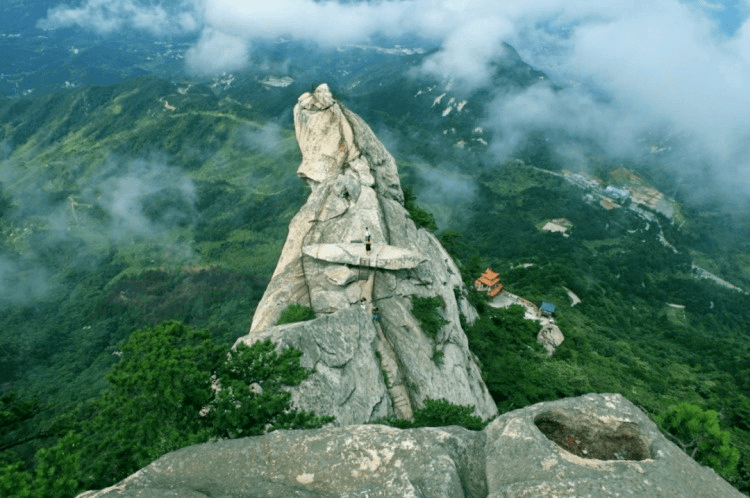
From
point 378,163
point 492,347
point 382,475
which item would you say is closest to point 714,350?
point 492,347

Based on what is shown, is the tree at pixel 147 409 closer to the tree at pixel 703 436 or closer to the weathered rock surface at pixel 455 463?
the weathered rock surface at pixel 455 463

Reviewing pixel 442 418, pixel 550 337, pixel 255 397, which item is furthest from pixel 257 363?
pixel 550 337

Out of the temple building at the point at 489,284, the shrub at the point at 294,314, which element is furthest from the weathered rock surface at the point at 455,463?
the temple building at the point at 489,284

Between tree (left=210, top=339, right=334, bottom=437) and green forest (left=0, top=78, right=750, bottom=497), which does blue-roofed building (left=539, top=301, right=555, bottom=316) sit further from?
tree (left=210, top=339, right=334, bottom=437)

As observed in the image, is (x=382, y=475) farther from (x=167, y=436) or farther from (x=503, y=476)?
(x=167, y=436)

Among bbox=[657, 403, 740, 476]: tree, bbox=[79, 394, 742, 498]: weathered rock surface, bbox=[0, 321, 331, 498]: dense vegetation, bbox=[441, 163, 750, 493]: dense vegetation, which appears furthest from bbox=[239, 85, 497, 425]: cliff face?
bbox=[657, 403, 740, 476]: tree
